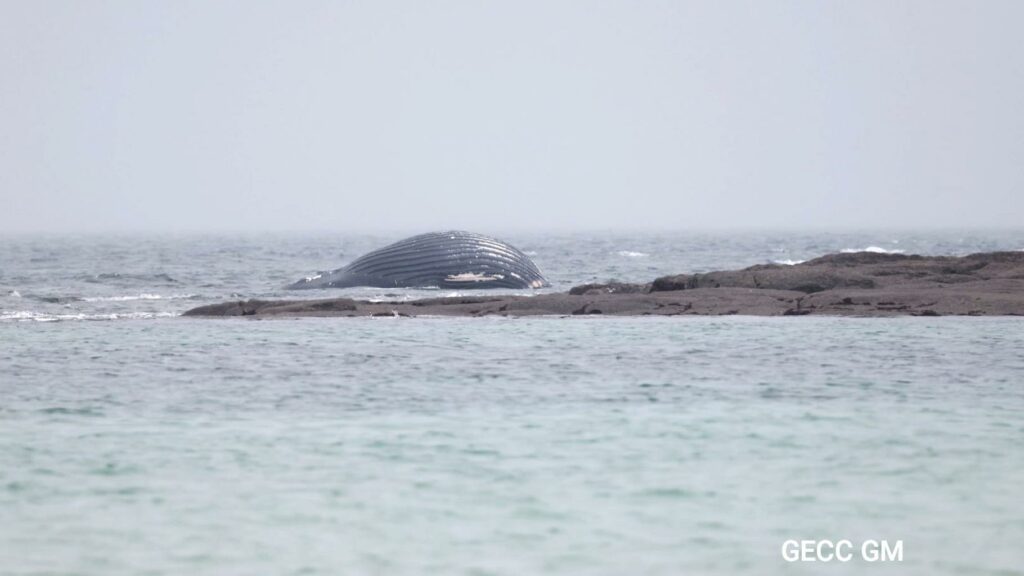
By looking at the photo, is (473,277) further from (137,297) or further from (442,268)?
(137,297)

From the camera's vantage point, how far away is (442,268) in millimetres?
34750

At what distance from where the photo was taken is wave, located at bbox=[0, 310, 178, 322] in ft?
82.0

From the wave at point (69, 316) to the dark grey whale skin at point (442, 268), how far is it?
29.4 feet

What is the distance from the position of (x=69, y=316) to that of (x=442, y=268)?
1122cm

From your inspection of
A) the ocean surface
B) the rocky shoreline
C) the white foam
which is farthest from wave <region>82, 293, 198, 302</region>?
the ocean surface

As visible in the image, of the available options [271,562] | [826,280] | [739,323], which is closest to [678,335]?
[739,323]

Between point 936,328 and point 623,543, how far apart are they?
1392cm

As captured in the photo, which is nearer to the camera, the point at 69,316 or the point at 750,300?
the point at 750,300

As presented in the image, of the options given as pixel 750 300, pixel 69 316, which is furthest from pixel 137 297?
pixel 750 300

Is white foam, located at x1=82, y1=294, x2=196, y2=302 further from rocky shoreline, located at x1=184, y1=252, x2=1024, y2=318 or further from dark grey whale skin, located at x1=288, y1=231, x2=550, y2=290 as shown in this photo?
rocky shoreline, located at x1=184, y1=252, x2=1024, y2=318

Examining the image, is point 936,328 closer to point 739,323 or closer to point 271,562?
point 739,323

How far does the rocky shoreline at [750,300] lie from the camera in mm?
23719

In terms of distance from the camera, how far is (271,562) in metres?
8.22

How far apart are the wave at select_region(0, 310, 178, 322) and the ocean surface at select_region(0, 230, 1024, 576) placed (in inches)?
140
